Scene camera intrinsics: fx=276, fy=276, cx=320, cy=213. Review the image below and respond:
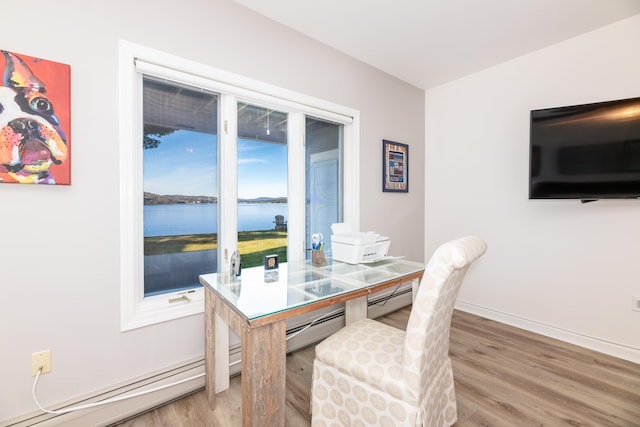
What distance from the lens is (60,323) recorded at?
1359 millimetres

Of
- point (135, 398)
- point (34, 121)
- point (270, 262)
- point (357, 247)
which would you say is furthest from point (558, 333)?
point (34, 121)

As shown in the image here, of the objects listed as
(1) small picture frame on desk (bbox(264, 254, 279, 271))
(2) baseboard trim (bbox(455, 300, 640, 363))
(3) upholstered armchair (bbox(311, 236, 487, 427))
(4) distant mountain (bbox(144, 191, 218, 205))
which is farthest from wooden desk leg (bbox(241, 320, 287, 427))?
(2) baseboard trim (bbox(455, 300, 640, 363))

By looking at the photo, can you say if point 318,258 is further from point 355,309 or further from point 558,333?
point 558,333

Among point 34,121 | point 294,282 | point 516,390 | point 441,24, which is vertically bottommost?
point 516,390

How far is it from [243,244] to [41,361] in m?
1.17

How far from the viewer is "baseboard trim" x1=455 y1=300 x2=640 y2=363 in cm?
208

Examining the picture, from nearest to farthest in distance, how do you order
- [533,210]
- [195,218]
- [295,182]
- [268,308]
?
[268,308], [195,218], [295,182], [533,210]

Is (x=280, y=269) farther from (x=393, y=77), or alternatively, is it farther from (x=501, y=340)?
(x=393, y=77)

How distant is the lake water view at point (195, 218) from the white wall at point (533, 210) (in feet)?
7.00

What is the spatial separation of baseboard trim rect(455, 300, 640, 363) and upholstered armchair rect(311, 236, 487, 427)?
1657 mm

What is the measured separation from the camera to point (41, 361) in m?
1.32

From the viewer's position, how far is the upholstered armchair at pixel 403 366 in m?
1.08

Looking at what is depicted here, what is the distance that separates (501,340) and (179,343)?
2.53 metres

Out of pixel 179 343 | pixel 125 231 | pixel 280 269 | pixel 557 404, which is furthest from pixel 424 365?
pixel 125 231
